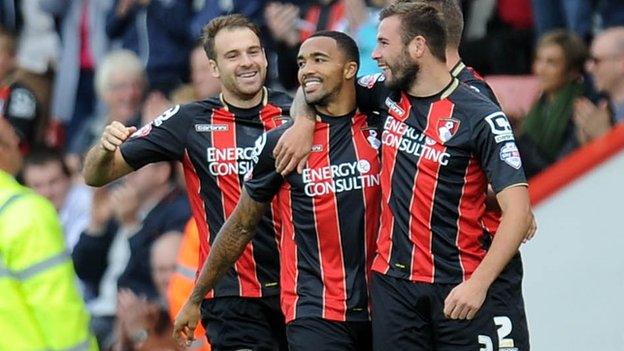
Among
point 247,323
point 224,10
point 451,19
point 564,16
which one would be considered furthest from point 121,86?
point 451,19

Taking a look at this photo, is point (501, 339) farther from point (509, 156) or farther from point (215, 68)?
point (215, 68)

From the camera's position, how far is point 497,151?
711cm

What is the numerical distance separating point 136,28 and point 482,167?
7.27 m

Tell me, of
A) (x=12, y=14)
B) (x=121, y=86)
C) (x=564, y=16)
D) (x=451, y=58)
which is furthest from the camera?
(x=12, y=14)

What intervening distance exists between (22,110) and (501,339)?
8.18 m

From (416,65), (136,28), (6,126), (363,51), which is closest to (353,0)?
(363,51)

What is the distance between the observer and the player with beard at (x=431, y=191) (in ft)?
23.7

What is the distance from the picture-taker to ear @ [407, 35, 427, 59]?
7371mm

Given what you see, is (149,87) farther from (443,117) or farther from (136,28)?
(443,117)

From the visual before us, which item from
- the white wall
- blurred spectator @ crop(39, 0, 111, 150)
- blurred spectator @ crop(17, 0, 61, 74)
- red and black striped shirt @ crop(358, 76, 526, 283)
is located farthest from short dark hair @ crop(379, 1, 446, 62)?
blurred spectator @ crop(17, 0, 61, 74)

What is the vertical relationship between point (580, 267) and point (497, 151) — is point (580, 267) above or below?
below

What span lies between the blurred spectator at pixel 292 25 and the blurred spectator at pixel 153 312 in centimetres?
150

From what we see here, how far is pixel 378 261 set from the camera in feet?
24.5

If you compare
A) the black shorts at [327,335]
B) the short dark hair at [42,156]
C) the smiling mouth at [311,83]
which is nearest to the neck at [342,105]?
the smiling mouth at [311,83]
